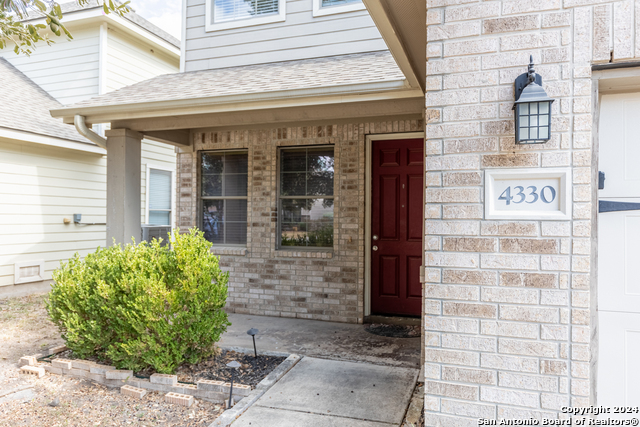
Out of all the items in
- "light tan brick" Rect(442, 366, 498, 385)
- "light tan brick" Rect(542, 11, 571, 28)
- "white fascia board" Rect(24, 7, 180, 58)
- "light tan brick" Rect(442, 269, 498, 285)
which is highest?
"white fascia board" Rect(24, 7, 180, 58)

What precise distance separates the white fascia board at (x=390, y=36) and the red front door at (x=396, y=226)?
1.87 metres

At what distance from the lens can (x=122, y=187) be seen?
4.80 metres

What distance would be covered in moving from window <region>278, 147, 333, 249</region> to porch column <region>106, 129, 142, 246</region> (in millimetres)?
1817

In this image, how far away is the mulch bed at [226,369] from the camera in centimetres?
341

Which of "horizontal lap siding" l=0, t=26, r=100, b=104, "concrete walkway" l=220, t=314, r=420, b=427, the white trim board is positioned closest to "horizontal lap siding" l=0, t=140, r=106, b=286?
"horizontal lap siding" l=0, t=26, r=100, b=104

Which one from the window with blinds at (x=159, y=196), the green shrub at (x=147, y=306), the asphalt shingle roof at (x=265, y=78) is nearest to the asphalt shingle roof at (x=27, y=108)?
the window with blinds at (x=159, y=196)

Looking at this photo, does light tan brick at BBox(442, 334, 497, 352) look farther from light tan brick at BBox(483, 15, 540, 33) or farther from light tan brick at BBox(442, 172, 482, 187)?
light tan brick at BBox(483, 15, 540, 33)

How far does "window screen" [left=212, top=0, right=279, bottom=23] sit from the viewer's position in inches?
237

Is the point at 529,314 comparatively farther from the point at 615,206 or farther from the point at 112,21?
the point at 112,21

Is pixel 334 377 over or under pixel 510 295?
under

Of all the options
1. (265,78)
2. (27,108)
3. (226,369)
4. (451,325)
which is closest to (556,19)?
(451,325)

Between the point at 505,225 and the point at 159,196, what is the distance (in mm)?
8306

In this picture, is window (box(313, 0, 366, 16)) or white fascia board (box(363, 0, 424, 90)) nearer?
white fascia board (box(363, 0, 424, 90))

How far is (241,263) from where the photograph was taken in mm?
5777
